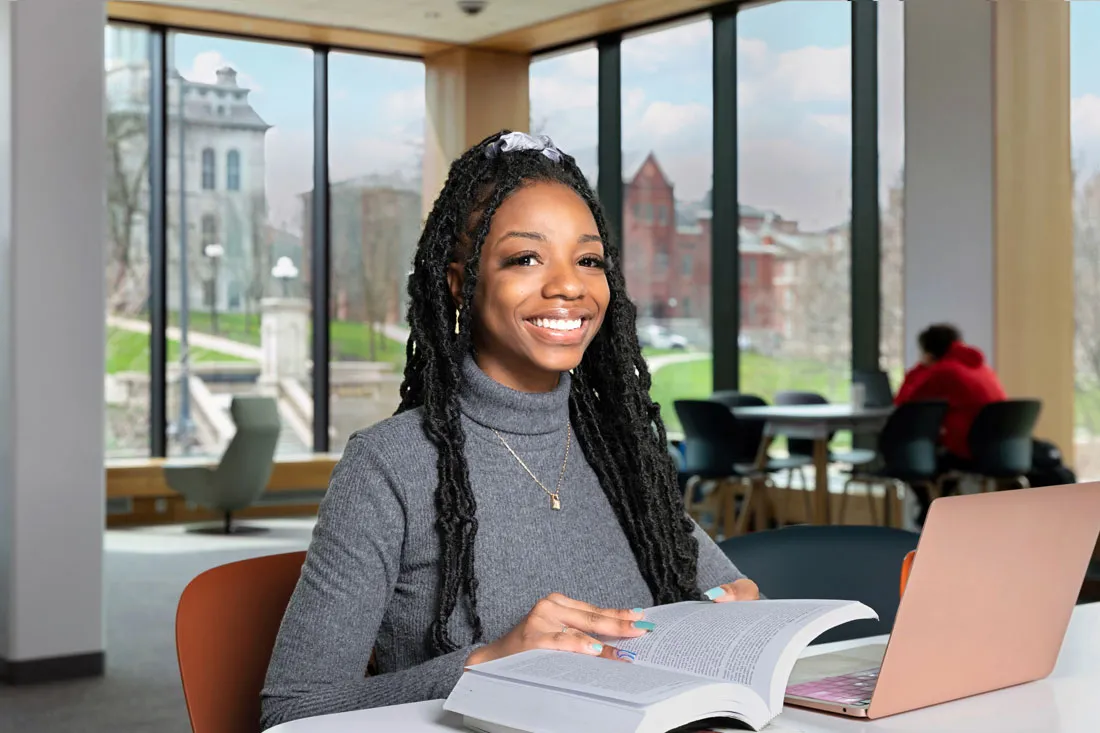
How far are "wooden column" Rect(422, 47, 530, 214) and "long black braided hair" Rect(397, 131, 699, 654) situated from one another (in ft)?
28.2

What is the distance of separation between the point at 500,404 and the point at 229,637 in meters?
0.44

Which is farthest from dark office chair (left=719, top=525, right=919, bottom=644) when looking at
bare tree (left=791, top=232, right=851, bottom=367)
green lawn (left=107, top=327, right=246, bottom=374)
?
green lawn (left=107, top=327, right=246, bottom=374)

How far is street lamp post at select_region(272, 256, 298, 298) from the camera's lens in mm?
10102

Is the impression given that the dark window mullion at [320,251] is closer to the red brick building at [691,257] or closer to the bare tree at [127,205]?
the bare tree at [127,205]

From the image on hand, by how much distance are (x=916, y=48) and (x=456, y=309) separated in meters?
6.51

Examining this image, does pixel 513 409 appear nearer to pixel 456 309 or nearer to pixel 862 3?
pixel 456 309

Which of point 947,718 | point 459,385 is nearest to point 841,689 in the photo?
point 947,718

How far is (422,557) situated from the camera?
150 centimetres

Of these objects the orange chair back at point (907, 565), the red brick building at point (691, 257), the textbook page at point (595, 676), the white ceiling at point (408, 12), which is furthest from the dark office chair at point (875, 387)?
the textbook page at point (595, 676)

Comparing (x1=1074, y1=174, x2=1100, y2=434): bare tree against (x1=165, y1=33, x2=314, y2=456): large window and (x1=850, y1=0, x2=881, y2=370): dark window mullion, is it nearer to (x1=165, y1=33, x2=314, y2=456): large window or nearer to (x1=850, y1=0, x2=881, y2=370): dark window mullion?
(x1=850, y1=0, x2=881, y2=370): dark window mullion

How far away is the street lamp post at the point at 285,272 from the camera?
10102mm

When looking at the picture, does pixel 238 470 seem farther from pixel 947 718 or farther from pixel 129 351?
pixel 947 718

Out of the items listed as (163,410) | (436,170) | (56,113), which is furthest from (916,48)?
(163,410)

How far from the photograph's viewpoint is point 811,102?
27.6 ft
